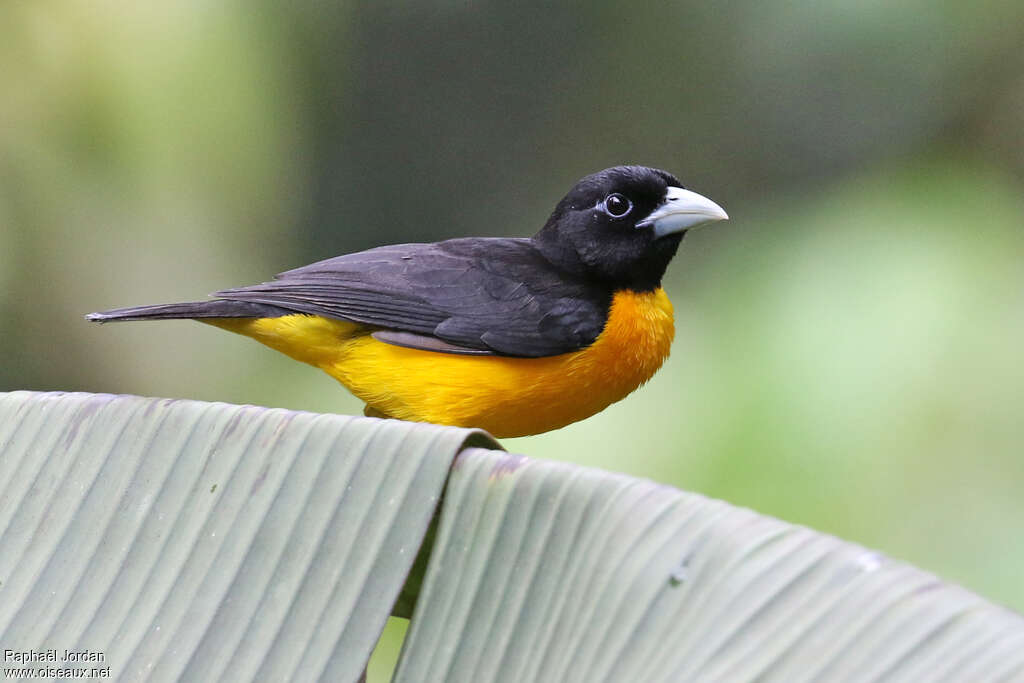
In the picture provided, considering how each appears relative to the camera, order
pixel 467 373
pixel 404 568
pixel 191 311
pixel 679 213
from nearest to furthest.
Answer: pixel 404 568 → pixel 191 311 → pixel 467 373 → pixel 679 213

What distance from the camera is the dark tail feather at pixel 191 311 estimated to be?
3.02 metres

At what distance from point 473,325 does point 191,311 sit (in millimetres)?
815

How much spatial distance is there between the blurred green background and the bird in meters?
1.37

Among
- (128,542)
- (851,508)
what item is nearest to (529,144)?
(851,508)

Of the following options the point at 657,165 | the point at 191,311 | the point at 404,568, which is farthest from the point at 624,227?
the point at 657,165

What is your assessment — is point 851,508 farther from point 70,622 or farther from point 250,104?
point 250,104

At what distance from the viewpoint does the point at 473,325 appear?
133 inches

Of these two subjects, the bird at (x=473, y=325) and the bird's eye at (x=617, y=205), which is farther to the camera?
the bird's eye at (x=617, y=205)

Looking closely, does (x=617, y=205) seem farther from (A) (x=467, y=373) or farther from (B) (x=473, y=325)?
(A) (x=467, y=373)

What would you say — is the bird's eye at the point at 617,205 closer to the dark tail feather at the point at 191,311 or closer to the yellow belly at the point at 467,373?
the yellow belly at the point at 467,373

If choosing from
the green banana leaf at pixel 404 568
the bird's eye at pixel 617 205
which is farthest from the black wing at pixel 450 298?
the green banana leaf at pixel 404 568

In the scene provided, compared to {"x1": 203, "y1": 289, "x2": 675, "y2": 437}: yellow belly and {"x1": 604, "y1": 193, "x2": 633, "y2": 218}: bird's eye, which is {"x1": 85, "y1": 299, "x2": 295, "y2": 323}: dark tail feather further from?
{"x1": 604, "y1": 193, "x2": 633, "y2": 218}: bird's eye

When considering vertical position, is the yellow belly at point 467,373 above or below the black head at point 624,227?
below

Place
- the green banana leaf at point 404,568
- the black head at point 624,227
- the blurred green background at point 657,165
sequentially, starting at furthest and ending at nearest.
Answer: the blurred green background at point 657,165
the black head at point 624,227
the green banana leaf at point 404,568
